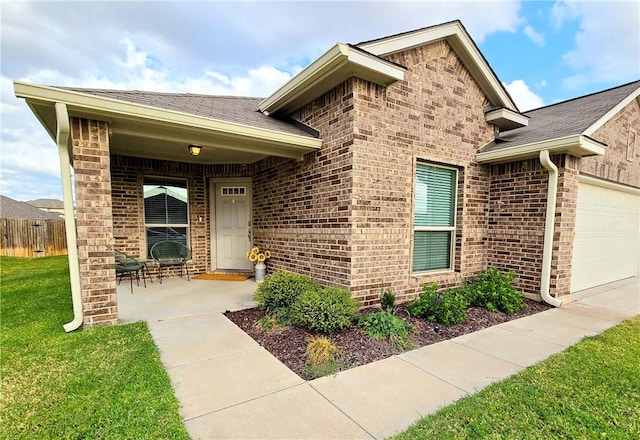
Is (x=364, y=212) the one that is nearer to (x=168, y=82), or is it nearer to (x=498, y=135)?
(x=498, y=135)

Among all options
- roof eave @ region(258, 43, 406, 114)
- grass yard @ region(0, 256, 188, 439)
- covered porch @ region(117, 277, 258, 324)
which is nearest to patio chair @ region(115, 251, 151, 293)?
covered porch @ region(117, 277, 258, 324)

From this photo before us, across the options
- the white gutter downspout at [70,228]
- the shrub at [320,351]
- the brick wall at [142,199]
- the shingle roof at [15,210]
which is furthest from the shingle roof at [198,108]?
the shingle roof at [15,210]

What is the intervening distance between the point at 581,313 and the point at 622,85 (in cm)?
621

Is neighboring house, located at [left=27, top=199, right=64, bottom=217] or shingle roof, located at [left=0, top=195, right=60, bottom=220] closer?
shingle roof, located at [left=0, top=195, right=60, bottom=220]

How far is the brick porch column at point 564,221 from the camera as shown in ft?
16.1

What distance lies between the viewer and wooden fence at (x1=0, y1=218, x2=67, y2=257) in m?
12.9

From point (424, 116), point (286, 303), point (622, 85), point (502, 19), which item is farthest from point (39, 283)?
point (622, 85)

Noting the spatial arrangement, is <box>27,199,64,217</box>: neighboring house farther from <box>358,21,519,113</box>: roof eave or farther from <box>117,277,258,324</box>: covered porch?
<box>358,21,519,113</box>: roof eave

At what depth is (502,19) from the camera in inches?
241

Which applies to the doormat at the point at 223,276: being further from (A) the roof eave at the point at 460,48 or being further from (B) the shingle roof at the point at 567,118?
(B) the shingle roof at the point at 567,118

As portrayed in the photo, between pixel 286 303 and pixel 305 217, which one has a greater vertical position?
pixel 305 217

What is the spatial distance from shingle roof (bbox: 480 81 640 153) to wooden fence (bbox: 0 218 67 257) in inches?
689

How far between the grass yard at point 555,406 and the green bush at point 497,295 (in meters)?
1.66

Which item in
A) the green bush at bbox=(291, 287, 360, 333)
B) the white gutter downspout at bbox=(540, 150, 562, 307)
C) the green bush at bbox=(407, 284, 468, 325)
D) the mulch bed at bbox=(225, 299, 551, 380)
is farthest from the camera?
the white gutter downspout at bbox=(540, 150, 562, 307)
